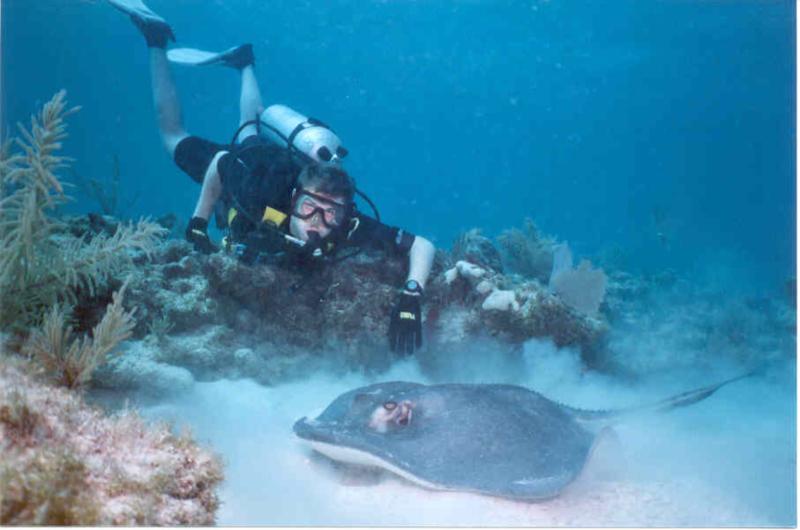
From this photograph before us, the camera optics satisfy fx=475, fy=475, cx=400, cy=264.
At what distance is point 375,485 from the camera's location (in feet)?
11.1

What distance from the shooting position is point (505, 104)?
8231 centimetres

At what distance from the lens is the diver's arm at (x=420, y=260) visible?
6316 mm

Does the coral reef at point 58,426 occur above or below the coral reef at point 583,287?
below

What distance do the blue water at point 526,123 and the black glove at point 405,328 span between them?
701mm

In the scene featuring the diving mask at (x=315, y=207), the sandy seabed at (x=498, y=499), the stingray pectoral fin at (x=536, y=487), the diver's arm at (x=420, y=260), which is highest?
the diving mask at (x=315, y=207)

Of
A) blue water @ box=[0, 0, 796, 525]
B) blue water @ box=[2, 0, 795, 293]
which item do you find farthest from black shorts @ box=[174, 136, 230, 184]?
blue water @ box=[2, 0, 795, 293]

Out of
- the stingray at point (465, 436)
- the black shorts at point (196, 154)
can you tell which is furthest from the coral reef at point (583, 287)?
the black shorts at point (196, 154)

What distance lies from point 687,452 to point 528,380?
2.03 m

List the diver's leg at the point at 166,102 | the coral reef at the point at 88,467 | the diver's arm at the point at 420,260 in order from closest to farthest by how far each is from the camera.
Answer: the coral reef at the point at 88,467
the diver's arm at the point at 420,260
the diver's leg at the point at 166,102

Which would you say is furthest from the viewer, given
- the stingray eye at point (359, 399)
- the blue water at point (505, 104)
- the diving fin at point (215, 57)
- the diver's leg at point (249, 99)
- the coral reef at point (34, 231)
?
the blue water at point (505, 104)

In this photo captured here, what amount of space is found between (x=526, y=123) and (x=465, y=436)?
3700 inches

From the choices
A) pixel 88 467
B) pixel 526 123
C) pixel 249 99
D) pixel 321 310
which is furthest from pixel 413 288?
pixel 526 123

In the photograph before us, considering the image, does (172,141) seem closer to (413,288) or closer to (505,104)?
(413,288)

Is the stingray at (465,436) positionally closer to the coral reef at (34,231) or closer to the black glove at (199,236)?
the coral reef at (34,231)
